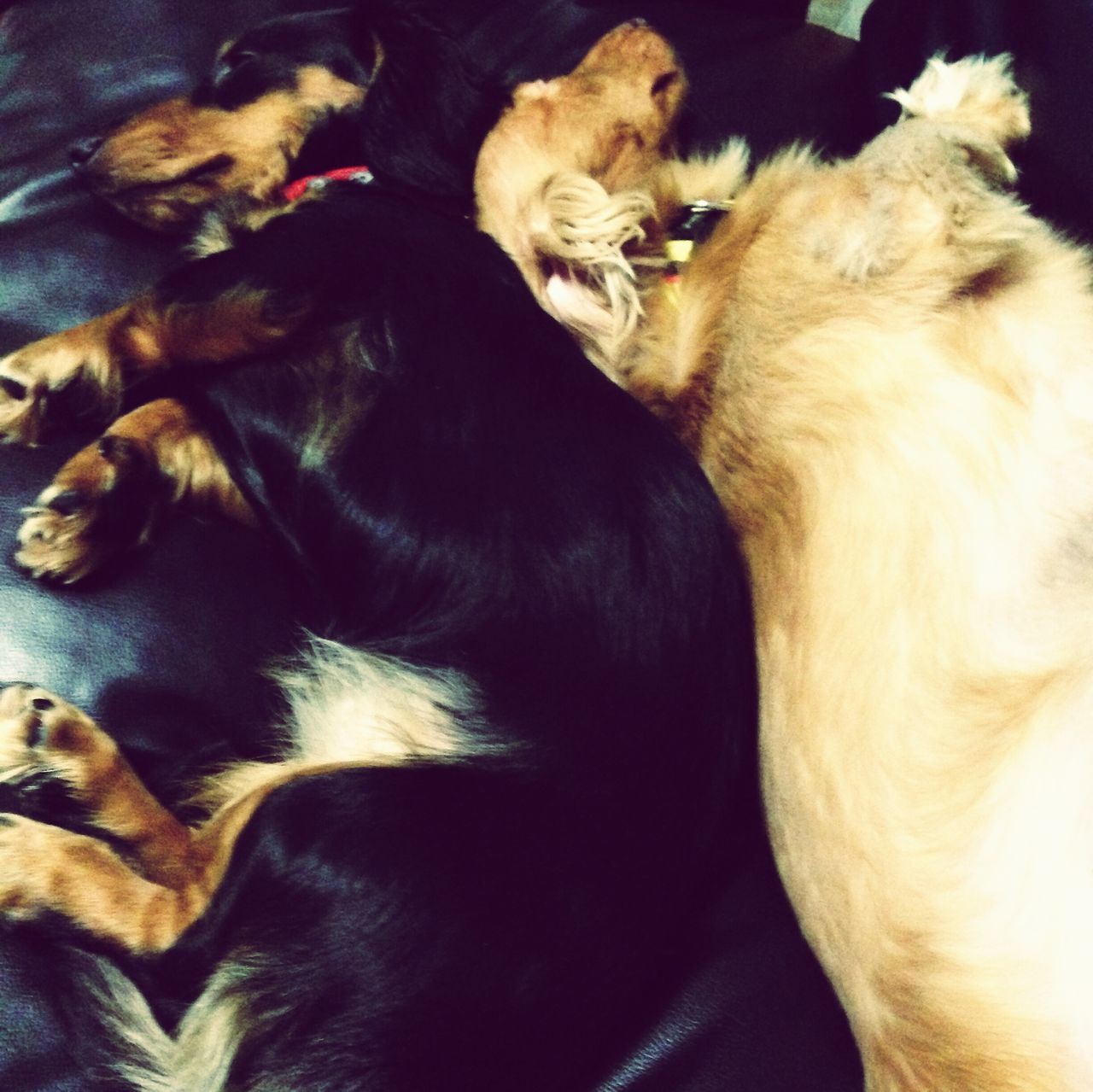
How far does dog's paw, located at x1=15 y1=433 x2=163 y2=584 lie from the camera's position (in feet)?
3.21

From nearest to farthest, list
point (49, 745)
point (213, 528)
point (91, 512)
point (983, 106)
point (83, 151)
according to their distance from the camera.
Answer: point (49, 745)
point (91, 512)
point (213, 528)
point (983, 106)
point (83, 151)

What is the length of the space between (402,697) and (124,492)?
1.29ft

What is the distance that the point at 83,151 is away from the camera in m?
1.33

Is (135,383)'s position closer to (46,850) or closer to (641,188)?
(46,850)

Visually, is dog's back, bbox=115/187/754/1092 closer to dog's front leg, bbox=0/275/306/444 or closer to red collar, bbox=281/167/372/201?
dog's front leg, bbox=0/275/306/444

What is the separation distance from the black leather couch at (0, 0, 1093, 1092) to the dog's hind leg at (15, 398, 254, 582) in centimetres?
3

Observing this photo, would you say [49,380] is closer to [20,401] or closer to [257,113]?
[20,401]

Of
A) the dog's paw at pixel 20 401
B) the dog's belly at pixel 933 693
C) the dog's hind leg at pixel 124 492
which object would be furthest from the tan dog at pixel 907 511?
the dog's paw at pixel 20 401

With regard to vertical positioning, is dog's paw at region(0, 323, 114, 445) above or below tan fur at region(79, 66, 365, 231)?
below

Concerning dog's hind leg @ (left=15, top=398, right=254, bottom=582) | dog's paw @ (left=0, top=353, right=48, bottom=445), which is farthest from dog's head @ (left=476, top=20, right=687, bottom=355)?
dog's paw @ (left=0, top=353, right=48, bottom=445)

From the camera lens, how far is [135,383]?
113 cm

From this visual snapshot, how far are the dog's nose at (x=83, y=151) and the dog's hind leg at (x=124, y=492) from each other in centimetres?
42

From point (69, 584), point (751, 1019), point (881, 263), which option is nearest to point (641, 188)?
point (881, 263)

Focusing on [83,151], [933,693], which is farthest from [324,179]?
[933,693]
